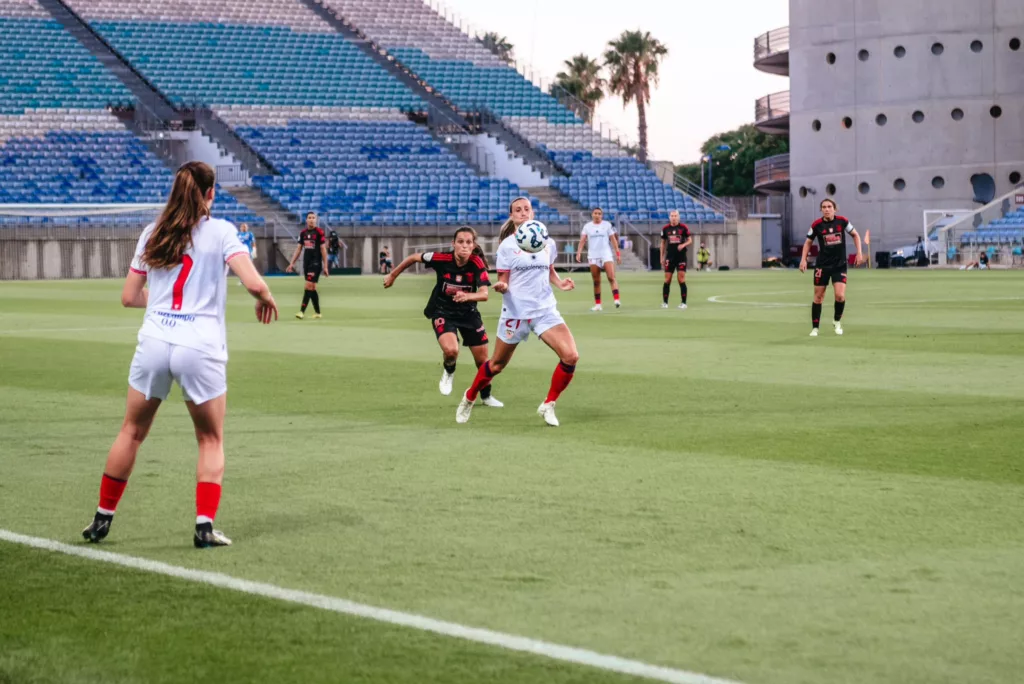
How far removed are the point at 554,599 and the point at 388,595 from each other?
27.5 inches

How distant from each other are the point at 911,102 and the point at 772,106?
12.3 meters

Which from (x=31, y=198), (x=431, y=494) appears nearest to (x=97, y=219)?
(x=31, y=198)

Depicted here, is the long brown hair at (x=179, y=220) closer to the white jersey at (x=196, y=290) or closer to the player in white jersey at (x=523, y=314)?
the white jersey at (x=196, y=290)

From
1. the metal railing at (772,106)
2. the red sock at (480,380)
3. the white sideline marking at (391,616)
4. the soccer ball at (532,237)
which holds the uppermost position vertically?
the metal railing at (772,106)

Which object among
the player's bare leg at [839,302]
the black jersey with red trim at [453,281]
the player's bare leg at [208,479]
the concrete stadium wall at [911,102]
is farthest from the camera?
the concrete stadium wall at [911,102]

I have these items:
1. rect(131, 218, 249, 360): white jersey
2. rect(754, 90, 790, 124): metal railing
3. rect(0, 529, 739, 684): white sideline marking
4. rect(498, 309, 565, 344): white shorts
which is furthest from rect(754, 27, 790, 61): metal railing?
rect(0, 529, 739, 684): white sideline marking

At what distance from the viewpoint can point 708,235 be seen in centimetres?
6462

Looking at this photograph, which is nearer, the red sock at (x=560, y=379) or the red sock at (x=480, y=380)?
the red sock at (x=560, y=379)

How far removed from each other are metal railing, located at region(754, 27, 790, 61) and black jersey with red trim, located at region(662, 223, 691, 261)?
168 feet

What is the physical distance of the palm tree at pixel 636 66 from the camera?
101875 millimetres

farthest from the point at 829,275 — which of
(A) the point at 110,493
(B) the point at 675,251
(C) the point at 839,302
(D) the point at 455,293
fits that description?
(A) the point at 110,493

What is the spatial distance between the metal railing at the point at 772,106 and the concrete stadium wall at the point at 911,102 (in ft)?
24.8

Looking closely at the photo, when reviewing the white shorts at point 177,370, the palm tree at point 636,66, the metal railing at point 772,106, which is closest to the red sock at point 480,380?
the white shorts at point 177,370

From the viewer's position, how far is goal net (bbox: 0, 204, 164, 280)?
5275 centimetres
